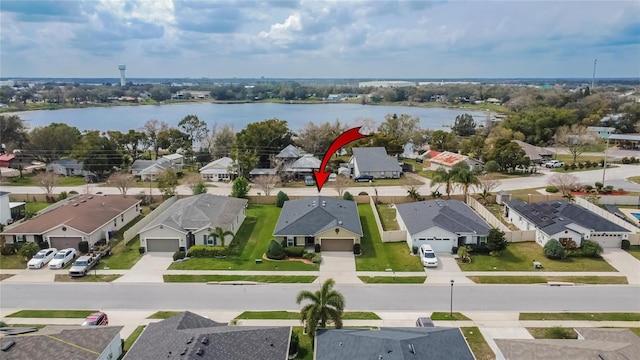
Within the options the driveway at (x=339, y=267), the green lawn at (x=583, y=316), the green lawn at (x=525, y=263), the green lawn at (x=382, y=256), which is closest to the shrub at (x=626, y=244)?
the green lawn at (x=525, y=263)

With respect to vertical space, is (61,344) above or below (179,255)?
above

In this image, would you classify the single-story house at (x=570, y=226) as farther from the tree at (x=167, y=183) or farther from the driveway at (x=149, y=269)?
the tree at (x=167, y=183)

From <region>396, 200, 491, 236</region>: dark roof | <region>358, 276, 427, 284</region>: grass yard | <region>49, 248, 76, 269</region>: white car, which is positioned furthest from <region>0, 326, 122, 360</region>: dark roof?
<region>396, 200, 491, 236</region>: dark roof

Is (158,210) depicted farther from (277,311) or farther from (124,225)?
(277,311)

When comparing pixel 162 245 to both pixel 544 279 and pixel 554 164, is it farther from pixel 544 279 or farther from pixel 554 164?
pixel 554 164

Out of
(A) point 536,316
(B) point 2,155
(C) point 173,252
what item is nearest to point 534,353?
(A) point 536,316

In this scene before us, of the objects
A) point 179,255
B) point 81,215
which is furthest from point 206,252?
point 81,215
